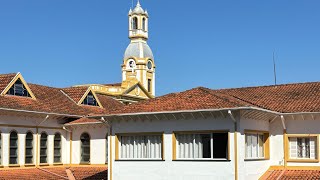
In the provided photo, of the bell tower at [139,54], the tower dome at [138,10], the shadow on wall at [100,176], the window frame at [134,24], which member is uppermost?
the tower dome at [138,10]

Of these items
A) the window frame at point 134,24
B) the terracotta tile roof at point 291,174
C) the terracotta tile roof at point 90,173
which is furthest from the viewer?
the window frame at point 134,24

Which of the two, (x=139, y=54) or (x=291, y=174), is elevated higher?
(x=139, y=54)

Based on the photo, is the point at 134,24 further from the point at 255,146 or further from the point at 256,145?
the point at 255,146

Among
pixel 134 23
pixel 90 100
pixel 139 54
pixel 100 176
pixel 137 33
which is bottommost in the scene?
pixel 100 176

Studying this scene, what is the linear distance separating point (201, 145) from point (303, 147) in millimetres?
5173

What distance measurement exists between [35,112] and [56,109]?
232 cm

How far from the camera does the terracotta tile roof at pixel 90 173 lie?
33438 mm

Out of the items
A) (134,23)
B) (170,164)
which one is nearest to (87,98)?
(170,164)

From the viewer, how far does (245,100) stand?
3012 centimetres

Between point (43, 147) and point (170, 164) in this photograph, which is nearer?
point (170, 164)

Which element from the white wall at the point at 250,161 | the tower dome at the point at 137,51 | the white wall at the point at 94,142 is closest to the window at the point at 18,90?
the white wall at the point at 94,142

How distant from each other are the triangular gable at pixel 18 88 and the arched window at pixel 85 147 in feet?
12.1

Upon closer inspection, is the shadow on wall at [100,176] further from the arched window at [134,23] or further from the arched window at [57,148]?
the arched window at [134,23]

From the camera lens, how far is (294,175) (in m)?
27.9
